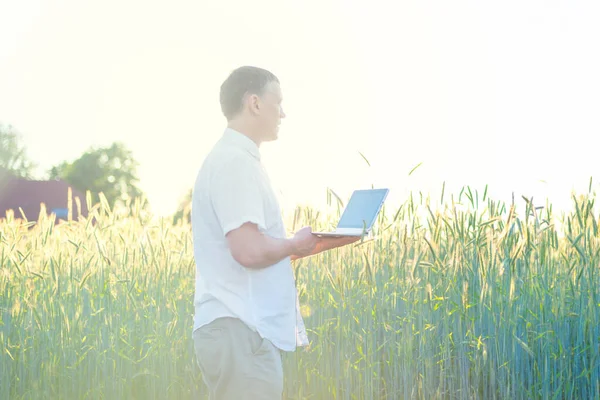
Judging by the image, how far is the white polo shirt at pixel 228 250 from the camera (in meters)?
1.91

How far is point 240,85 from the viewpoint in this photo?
6.63 feet

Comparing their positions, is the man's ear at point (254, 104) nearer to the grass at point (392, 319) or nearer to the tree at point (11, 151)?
the grass at point (392, 319)

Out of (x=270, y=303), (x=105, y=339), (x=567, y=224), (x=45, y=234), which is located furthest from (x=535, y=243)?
(x=45, y=234)

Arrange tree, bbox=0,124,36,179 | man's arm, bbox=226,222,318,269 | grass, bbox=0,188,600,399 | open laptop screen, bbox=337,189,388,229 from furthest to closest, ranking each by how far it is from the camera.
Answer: tree, bbox=0,124,36,179 < grass, bbox=0,188,600,399 < open laptop screen, bbox=337,189,388,229 < man's arm, bbox=226,222,318,269

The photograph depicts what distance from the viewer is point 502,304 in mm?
3307

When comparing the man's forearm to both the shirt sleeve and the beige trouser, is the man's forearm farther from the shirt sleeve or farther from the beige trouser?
the beige trouser

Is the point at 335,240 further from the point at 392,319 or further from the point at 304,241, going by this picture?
the point at 392,319

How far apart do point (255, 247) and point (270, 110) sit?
1.29 feet

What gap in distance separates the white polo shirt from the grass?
1.14 m

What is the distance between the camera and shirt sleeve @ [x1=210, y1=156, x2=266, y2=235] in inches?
74.2

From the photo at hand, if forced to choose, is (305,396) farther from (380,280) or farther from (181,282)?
(181,282)

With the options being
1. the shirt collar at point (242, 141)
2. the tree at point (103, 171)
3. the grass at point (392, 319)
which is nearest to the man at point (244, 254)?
the shirt collar at point (242, 141)

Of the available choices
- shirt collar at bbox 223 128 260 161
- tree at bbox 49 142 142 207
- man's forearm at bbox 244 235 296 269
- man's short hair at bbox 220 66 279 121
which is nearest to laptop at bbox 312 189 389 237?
man's forearm at bbox 244 235 296 269

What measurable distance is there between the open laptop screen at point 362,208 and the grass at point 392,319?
2.94 feet
